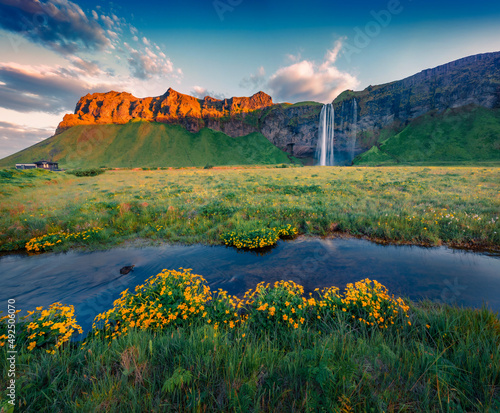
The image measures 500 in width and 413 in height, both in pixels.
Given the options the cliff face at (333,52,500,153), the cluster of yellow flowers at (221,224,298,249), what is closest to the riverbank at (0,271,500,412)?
Answer: the cluster of yellow flowers at (221,224,298,249)

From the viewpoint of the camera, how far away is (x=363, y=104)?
164 metres

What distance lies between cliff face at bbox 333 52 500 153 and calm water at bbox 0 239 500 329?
182 metres

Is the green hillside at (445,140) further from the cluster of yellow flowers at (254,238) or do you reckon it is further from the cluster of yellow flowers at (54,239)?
the cluster of yellow flowers at (54,239)

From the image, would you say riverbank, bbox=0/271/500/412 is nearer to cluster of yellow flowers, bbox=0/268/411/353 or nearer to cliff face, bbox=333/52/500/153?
cluster of yellow flowers, bbox=0/268/411/353

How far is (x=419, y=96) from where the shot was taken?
145m

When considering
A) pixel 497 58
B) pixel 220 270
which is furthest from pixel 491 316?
pixel 497 58

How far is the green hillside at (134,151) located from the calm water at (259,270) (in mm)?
169254

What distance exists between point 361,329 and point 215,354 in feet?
10.1

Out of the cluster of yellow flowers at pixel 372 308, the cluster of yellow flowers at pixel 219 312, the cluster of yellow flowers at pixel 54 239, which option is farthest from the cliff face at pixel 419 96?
the cluster of yellow flowers at pixel 54 239

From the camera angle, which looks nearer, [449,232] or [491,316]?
[491,316]

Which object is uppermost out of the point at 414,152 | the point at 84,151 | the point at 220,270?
the point at 84,151

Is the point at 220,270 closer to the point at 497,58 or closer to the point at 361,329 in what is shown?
the point at 361,329

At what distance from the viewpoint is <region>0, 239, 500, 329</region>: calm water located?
6008 mm

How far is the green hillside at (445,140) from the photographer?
103562mm
